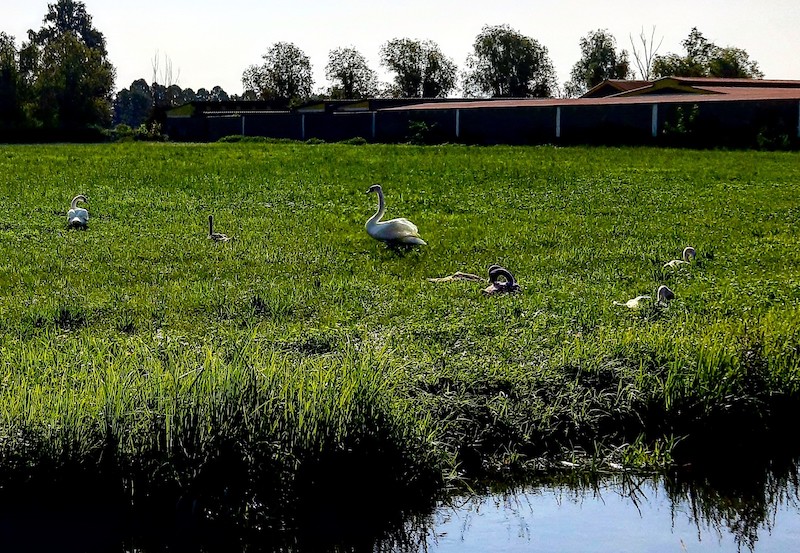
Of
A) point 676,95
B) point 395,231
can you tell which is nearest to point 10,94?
point 676,95

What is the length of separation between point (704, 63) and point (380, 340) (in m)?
66.5

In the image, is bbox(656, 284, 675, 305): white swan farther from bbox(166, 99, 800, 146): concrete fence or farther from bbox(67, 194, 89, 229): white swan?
bbox(166, 99, 800, 146): concrete fence

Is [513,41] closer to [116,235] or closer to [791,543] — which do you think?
[116,235]

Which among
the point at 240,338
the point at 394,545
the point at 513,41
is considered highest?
the point at 513,41

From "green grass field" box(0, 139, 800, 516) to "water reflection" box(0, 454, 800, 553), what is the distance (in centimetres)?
25

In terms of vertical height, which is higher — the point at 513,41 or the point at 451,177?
the point at 513,41

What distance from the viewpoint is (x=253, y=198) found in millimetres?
20516

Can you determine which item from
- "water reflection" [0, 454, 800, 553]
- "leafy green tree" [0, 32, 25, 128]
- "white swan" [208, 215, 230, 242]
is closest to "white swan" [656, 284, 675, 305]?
"water reflection" [0, 454, 800, 553]

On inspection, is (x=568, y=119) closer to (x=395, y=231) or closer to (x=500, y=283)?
(x=395, y=231)

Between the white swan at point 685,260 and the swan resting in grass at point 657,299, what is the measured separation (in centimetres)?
201

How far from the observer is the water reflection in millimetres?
6711

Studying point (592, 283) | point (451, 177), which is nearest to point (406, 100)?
point (451, 177)

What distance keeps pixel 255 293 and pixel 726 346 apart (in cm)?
485

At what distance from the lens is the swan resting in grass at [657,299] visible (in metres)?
10.9
